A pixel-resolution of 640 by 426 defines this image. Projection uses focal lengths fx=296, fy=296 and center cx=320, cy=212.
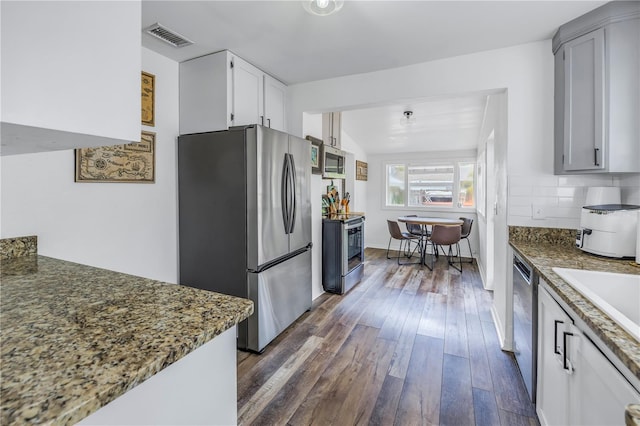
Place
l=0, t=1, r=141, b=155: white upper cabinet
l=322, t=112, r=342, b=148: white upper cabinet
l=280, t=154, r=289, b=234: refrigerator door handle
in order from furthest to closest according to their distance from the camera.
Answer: l=322, t=112, r=342, b=148: white upper cabinet < l=280, t=154, r=289, b=234: refrigerator door handle < l=0, t=1, r=141, b=155: white upper cabinet

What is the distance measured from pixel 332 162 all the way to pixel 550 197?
8.02 ft

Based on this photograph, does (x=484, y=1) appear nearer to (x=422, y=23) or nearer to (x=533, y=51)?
(x=422, y=23)

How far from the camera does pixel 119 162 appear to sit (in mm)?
2154

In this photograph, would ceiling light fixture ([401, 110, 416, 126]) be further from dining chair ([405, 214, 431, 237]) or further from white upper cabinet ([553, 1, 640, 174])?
white upper cabinet ([553, 1, 640, 174])

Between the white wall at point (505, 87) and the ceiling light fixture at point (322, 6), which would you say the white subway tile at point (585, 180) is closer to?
the white wall at point (505, 87)

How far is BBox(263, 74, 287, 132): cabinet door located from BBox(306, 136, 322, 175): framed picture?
17.4 inches

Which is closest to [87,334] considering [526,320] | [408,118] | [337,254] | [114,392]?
[114,392]

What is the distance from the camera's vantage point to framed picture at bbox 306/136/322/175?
350cm

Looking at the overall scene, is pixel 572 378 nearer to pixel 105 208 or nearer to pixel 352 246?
pixel 105 208

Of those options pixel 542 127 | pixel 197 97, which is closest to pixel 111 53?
pixel 197 97

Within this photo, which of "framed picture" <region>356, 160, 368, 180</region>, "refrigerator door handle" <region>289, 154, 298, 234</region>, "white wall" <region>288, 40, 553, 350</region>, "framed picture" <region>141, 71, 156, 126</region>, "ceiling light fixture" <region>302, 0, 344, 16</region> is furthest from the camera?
"framed picture" <region>356, 160, 368, 180</region>

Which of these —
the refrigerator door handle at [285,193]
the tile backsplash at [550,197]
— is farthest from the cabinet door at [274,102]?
the tile backsplash at [550,197]

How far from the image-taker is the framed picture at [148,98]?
2332 millimetres

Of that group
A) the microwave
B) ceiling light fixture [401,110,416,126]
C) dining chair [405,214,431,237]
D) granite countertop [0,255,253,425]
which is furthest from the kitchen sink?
dining chair [405,214,431,237]
